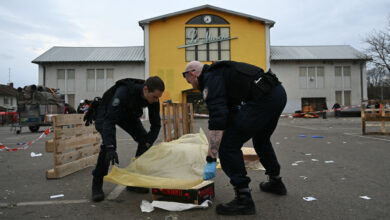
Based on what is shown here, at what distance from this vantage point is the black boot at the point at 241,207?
8.63ft

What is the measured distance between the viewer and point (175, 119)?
6727mm

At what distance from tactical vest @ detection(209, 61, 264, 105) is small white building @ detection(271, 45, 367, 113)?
90.5ft

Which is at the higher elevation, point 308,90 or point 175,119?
point 308,90

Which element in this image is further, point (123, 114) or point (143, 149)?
point (143, 149)

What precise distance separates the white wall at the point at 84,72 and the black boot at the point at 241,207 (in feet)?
87.0

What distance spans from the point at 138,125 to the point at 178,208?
4.67 feet

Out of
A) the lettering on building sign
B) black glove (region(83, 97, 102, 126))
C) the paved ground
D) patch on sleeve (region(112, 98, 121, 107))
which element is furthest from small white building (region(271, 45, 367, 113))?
patch on sleeve (region(112, 98, 121, 107))

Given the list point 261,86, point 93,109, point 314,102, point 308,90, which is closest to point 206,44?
point 308,90

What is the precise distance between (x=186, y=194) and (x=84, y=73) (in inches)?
1128

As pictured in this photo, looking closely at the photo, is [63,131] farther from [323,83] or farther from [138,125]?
[323,83]

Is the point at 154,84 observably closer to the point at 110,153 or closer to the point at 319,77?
the point at 110,153

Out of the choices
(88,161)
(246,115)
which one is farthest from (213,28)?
(246,115)

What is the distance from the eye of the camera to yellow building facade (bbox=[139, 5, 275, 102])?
27672 mm

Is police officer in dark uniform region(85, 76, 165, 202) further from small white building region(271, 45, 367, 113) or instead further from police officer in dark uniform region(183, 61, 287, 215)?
small white building region(271, 45, 367, 113)
